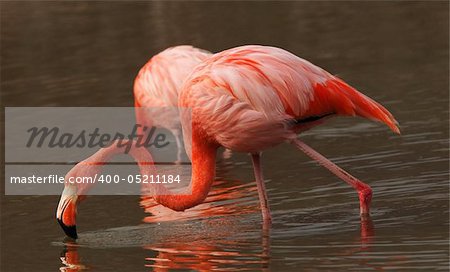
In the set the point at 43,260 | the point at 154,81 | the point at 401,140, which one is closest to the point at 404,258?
the point at 43,260

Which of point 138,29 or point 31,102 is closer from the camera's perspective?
point 31,102

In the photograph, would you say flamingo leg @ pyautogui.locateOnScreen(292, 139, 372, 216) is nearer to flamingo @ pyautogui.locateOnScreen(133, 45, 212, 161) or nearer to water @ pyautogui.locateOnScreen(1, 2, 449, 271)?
water @ pyautogui.locateOnScreen(1, 2, 449, 271)

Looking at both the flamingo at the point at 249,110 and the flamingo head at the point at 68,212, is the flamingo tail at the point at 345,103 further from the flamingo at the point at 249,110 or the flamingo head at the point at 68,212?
the flamingo head at the point at 68,212

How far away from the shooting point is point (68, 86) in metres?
12.9

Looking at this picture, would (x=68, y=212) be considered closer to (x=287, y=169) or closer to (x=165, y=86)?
(x=287, y=169)

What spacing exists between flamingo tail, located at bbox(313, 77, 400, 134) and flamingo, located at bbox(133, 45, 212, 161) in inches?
101

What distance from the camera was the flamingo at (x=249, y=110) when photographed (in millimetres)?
7262

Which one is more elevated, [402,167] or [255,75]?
[255,75]

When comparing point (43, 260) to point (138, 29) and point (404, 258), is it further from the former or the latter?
point (138, 29)

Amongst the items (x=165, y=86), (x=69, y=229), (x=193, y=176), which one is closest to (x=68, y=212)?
(x=69, y=229)

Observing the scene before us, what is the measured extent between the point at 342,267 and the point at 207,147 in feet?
4.99

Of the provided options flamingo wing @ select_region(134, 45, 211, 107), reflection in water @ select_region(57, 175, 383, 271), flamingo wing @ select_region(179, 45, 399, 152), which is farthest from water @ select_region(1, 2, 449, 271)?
flamingo wing @ select_region(134, 45, 211, 107)

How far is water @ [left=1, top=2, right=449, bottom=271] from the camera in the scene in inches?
268

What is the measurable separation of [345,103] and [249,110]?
25.2 inches
